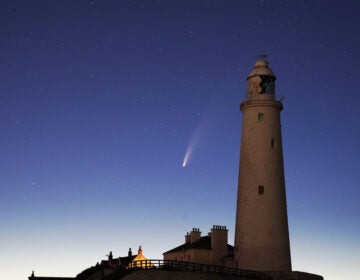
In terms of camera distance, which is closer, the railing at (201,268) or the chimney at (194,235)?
the railing at (201,268)

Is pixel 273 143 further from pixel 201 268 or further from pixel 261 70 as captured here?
pixel 201 268

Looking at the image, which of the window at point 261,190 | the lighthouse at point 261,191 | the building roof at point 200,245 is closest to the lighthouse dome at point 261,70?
the lighthouse at point 261,191

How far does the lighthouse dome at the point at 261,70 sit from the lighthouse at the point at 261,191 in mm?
1092

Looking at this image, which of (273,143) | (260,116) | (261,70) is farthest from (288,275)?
(261,70)

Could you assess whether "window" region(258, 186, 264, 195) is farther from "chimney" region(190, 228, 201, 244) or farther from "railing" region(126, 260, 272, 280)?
"chimney" region(190, 228, 201, 244)

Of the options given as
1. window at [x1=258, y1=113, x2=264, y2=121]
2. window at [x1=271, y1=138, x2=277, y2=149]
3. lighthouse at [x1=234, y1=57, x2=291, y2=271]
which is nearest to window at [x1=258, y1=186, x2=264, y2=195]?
lighthouse at [x1=234, y1=57, x2=291, y2=271]

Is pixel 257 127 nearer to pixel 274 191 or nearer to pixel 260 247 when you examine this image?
pixel 274 191

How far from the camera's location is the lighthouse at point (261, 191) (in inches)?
1710

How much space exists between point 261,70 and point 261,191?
11.1 m

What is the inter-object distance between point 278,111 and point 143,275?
19.7m

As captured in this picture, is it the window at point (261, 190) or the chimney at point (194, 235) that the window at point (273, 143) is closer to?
the window at point (261, 190)

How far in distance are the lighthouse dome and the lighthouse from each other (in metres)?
1.09

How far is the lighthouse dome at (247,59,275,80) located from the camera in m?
47.8

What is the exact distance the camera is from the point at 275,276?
41406mm
